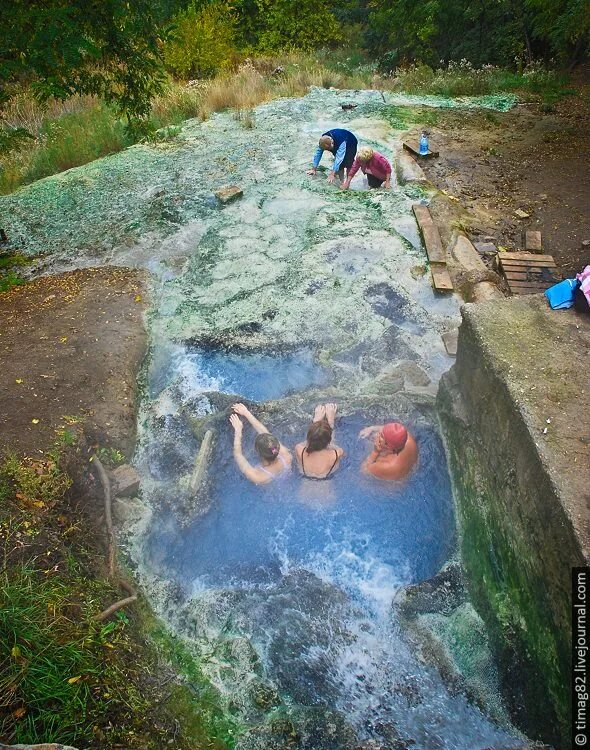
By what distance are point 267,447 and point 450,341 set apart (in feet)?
8.88

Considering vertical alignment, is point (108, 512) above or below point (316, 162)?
below

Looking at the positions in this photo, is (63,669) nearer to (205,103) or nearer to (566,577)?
(566,577)

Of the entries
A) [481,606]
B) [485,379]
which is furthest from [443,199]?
[481,606]

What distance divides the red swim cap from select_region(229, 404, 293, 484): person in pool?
0.89 meters

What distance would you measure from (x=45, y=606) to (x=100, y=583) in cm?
51

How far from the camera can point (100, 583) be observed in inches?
143

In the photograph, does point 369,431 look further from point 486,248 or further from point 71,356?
point 486,248

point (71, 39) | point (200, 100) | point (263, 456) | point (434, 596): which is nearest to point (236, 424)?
point (263, 456)

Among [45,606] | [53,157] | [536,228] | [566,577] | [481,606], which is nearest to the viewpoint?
[566,577]

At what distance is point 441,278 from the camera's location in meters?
6.82

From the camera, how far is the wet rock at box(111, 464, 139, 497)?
14.7 feet

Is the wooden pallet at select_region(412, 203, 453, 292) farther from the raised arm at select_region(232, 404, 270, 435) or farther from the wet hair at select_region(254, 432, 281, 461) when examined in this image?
the wet hair at select_region(254, 432, 281, 461)

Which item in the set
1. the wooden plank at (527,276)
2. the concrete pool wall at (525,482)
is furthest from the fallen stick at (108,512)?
the wooden plank at (527,276)

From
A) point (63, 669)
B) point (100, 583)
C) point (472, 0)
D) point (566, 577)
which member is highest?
point (472, 0)
